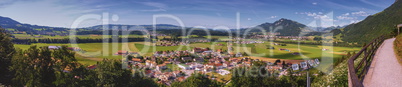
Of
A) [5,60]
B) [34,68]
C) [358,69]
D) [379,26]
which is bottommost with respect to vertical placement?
[34,68]

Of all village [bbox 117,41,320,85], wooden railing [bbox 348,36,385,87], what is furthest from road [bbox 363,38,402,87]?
village [bbox 117,41,320,85]

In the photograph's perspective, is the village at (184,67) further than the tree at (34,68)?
Yes

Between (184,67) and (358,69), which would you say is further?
(184,67)

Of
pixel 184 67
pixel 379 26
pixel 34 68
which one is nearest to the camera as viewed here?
pixel 34 68

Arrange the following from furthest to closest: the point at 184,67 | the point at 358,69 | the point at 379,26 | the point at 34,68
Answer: the point at 379,26 → the point at 184,67 → the point at 34,68 → the point at 358,69

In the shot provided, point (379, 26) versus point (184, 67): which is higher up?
point (379, 26)

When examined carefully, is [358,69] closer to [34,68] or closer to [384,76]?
[384,76]

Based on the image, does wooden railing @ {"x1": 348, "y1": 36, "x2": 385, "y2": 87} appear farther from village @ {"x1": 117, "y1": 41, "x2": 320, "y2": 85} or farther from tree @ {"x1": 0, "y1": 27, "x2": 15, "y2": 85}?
village @ {"x1": 117, "y1": 41, "x2": 320, "y2": 85}

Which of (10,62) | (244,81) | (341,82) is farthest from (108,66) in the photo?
(341,82)

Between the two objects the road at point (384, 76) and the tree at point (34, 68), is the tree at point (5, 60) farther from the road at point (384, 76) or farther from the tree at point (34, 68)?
the road at point (384, 76)

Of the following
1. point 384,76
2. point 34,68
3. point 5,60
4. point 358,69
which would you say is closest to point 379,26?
point 384,76

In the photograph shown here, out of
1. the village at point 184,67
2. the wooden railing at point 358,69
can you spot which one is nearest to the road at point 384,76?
the wooden railing at point 358,69

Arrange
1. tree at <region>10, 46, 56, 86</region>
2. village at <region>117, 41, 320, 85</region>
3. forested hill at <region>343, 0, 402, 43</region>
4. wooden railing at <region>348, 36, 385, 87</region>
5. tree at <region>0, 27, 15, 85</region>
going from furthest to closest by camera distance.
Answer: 1. forested hill at <region>343, 0, 402, 43</region>
2. village at <region>117, 41, 320, 85</region>
3. tree at <region>0, 27, 15, 85</region>
4. tree at <region>10, 46, 56, 86</region>
5. wooden railing at <region>348, 36, 385, 87</region>
